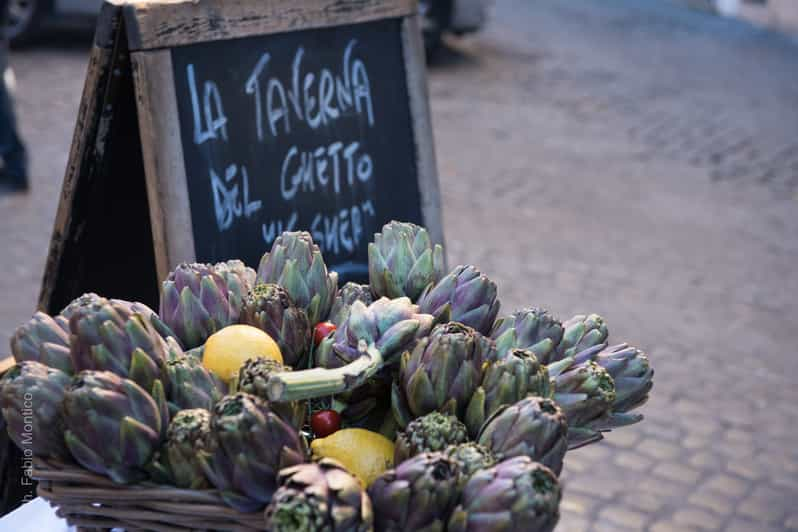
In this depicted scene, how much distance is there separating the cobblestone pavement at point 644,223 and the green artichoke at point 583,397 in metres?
2.15

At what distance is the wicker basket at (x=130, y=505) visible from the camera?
120cm

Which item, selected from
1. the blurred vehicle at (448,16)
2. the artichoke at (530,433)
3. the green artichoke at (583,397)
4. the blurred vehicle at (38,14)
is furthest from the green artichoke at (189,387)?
the blurred vehicle at (448,16)

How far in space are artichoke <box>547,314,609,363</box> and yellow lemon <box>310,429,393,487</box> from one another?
32 centimetres

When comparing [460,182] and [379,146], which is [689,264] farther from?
[379,146]

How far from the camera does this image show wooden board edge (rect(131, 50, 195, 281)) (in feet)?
6.30

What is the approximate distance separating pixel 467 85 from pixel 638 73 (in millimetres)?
1952

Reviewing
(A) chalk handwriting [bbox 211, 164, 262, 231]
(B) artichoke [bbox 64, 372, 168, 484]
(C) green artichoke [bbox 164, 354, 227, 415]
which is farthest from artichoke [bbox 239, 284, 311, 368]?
(A) chalk handwriting [bbox 211, 164, 262, 231]

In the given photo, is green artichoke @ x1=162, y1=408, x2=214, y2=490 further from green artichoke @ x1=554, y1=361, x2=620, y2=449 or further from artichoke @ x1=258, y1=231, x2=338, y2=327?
green artichoke @ x1=554, y1=361, x2=620, y2=449

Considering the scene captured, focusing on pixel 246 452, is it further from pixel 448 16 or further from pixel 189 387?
pixel 448 16

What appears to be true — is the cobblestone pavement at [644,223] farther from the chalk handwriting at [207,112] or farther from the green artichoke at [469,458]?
the green artichoke at [469,458]

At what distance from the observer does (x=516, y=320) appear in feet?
4.90

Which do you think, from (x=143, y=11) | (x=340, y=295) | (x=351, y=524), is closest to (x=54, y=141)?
(x=143, y=11)

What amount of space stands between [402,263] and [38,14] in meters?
7.56

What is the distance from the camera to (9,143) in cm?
571
